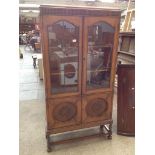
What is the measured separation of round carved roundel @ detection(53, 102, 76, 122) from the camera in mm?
2379

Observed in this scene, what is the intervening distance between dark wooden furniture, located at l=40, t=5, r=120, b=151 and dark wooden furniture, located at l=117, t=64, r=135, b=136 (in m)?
0.15

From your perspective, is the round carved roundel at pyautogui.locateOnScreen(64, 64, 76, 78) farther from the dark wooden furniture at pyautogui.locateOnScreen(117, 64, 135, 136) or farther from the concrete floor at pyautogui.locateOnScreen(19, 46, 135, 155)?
the concrete floor at pyautogui.locateOnScreen(19, 46, 135, 155)

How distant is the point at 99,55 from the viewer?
251 centimetres

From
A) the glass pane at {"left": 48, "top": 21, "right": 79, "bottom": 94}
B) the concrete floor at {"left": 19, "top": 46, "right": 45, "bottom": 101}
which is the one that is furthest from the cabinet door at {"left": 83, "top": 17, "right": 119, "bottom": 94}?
the concrete floor at {"left": 19, "top": 46, "right": 45, "bottom": 101}

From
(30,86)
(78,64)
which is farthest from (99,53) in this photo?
(30,86)

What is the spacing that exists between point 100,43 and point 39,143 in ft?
4.82

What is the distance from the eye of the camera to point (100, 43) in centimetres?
242

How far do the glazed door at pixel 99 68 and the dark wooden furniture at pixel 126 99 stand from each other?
15cm

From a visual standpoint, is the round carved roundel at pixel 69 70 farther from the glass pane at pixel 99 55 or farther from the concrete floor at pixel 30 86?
the concrete floor at pixel 30 86

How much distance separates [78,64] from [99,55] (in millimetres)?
347

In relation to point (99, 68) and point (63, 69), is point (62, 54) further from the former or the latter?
point (99, 68)
